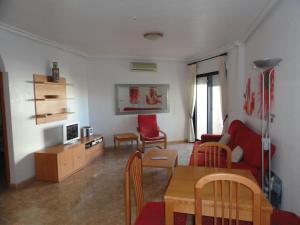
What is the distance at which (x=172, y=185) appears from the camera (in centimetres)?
163

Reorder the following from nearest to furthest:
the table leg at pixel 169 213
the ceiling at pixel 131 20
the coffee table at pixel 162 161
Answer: the table leg at pixel 169 213
the ceiling at pixel 131 20
the coffee table at pixel 162 161

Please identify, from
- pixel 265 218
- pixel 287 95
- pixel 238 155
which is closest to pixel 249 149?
pixel 238 155

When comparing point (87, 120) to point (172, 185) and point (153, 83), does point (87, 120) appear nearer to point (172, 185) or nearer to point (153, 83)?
point (153, 83)

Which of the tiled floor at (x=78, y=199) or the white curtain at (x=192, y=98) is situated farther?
the white curtain at (x=192, y=98)

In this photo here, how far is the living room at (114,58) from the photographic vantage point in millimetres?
2354

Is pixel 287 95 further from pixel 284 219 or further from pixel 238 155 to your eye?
pixel 284 219

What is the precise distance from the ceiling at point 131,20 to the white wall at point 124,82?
1.12m

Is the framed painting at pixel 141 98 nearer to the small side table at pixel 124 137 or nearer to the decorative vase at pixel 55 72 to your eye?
the small side table at pixel 124 137

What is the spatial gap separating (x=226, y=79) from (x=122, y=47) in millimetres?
2440

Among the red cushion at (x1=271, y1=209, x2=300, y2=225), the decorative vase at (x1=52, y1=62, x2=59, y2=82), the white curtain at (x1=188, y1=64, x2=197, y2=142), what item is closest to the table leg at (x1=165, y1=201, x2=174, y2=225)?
the red cushion at (x1=271, y1=209, x2=300, y2=225)

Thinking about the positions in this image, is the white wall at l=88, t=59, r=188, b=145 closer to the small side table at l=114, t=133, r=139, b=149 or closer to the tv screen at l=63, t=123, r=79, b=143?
the small side table at l=114, t=133, r=139, b=149

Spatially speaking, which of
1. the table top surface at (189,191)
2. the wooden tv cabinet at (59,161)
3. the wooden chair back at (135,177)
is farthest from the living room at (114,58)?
the table top surface at (189,191)

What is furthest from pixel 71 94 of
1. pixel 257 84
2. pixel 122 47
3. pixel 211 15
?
pixel 257 84

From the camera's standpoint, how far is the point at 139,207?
177cm
